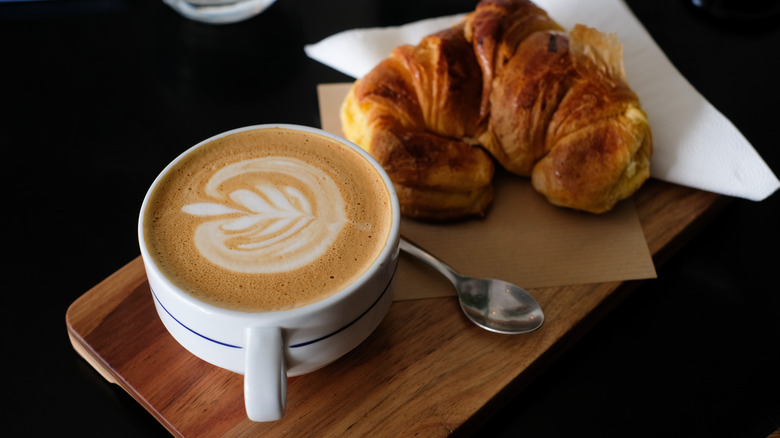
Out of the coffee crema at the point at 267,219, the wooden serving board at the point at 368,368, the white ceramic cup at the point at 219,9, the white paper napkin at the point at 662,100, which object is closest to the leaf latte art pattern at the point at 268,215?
the coffee crema at the point at 267,219

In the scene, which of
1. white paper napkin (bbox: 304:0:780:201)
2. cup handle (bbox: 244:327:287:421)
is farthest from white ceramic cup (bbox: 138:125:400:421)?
white paper napkin (bbox: 304:0:780:201)

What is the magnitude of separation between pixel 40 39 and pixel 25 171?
0.40 metres

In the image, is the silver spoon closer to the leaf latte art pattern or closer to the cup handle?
the leaf latte art pattern

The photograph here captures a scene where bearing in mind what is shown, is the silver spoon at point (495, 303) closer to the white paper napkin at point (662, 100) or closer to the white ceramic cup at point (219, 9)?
the white paper napkin at point (662, 100)

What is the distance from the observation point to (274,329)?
2.44ft

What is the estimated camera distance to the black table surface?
36.8 inches

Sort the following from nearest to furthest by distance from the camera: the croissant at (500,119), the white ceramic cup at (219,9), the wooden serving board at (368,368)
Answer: the wooden serving board at (368,368)
the croissant at (500,119)
the white ceramic cup at (219,9)

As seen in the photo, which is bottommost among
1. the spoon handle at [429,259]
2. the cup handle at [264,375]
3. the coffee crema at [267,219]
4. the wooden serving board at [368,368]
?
the wooden serving board at [368,368]

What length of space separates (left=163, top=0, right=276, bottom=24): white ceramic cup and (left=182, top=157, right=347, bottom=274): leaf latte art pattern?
0.67 m

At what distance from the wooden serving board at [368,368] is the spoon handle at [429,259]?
0.03 m

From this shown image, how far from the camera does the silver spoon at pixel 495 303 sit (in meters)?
0.97

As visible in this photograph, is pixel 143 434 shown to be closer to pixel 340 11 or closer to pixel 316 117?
pixel 316 117

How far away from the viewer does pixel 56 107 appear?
4.44 ft

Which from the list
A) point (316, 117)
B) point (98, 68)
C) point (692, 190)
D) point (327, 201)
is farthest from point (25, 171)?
point (692, 190)
